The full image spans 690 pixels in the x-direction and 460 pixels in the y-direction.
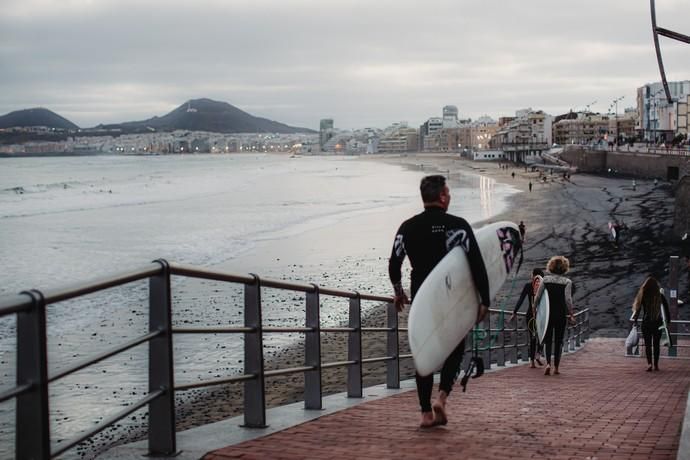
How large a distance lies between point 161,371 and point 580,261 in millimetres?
27667

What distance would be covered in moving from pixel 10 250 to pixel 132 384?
28.2m

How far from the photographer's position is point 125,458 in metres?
4.07

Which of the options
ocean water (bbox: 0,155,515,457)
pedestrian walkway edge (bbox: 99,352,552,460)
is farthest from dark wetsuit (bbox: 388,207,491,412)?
ocean water (bbox: 0,155,515,457)

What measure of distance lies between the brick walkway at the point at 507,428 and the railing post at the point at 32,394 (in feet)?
4.05

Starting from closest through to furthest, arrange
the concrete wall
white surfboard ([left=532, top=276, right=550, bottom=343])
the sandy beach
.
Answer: white surfboard ([left=532, top=276, right=550, bottom=343])
the sandy beach
the concrete wall

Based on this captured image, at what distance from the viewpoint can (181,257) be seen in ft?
113

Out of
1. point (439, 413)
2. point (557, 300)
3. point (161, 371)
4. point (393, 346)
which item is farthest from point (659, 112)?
point (161, 371)

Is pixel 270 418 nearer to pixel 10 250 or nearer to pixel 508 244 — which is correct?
pixel 508 244

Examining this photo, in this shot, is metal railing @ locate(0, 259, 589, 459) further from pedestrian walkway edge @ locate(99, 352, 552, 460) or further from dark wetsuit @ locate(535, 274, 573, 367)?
dark wetsuit @ locate(535, 274, 573, 367)

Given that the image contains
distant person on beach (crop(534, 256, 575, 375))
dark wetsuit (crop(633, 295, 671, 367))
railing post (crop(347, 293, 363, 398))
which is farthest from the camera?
dark wetsuit (crop(633, 295, 671, 367))

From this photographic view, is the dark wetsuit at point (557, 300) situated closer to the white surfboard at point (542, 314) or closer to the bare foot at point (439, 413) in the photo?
the white surfboard at point (542, 314)

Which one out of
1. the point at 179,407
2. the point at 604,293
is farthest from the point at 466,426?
the point at 604,293

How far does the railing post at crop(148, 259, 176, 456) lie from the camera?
13.5 ft

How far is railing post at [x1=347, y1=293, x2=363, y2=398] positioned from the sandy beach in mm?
4983
